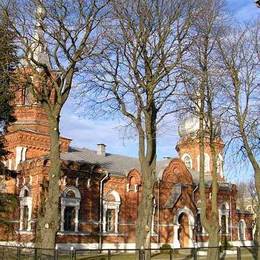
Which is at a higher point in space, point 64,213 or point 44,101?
point 44,101

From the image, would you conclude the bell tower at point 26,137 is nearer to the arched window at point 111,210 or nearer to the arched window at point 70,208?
the arched window at point 70,208

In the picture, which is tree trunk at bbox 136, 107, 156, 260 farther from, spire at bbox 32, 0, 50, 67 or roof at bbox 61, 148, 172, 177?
roof at bbox 61, 148, 172, 177

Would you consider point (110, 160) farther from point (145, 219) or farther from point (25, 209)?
point (145, 219)

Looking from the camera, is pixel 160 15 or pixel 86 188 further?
pixel 86 188

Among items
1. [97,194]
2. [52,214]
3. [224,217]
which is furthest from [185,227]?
[52,214]

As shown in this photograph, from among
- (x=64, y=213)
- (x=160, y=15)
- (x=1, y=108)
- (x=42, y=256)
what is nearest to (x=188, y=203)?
(x=64, y=213)

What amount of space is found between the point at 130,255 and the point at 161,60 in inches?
499

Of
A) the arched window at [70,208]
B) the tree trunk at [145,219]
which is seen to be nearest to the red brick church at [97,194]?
the arched window at [70,208]

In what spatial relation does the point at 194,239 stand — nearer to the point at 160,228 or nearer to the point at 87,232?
the point at 160,228

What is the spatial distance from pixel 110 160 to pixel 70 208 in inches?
321

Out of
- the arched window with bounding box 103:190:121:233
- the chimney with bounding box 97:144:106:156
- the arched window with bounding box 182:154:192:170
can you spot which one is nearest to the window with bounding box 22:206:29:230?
the arched window with bounding box 103:190:121:233

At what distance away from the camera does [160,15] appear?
18172mm

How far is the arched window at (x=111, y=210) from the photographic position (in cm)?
3362

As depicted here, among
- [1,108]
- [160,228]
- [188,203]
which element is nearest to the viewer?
[1,108]
